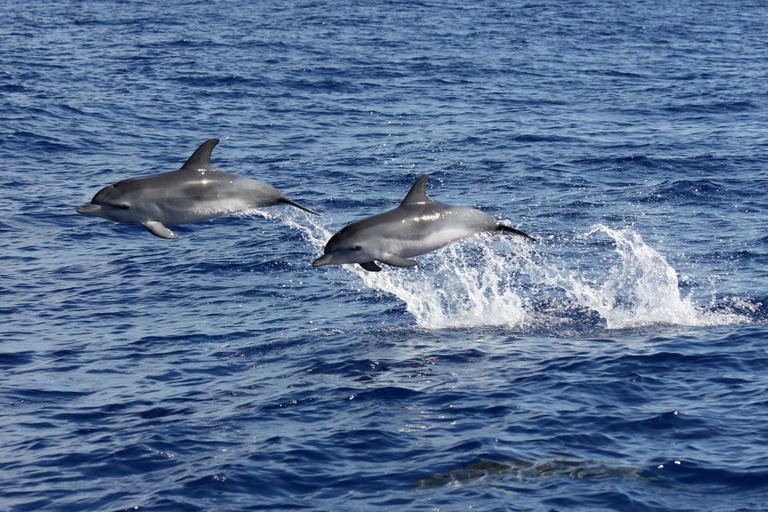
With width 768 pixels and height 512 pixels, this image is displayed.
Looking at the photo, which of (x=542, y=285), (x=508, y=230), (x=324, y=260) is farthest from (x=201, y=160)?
(x=542, y=285)

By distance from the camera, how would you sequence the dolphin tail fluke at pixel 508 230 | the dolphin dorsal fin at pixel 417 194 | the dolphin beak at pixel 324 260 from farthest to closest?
the dolphin dorsal fin at pixel 417 194, the dolphin tail fluke at pixel 508 230, the dolphin beak at pixel 324 260

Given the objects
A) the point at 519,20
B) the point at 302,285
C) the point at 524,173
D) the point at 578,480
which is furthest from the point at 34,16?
the point at 578,480

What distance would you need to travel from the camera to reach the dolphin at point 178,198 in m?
10.8

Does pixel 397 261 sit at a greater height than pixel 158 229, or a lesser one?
lesser

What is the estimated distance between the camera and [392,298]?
59.5 feet

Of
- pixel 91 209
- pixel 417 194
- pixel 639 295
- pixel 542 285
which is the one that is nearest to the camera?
pixel 91 209

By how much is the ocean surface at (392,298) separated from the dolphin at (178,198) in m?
Answer: 2.80

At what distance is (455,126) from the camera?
30.8 meters

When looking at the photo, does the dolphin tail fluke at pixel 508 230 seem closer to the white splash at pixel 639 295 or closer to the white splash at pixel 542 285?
the white splash at pixel 542 285

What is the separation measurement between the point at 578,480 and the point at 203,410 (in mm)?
5081

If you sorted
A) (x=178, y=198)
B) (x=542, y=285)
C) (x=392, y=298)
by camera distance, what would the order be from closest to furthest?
1. (x=178, y=198)
2. (x=392, y=298)
3. (x=542, y=285)

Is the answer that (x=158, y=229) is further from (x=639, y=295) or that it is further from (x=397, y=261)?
(x=639, y=295)

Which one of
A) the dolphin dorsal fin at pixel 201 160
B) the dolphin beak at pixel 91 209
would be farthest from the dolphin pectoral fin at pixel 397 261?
the dolphin beak at pixel 91 209

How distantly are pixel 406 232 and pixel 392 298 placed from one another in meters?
6.11
